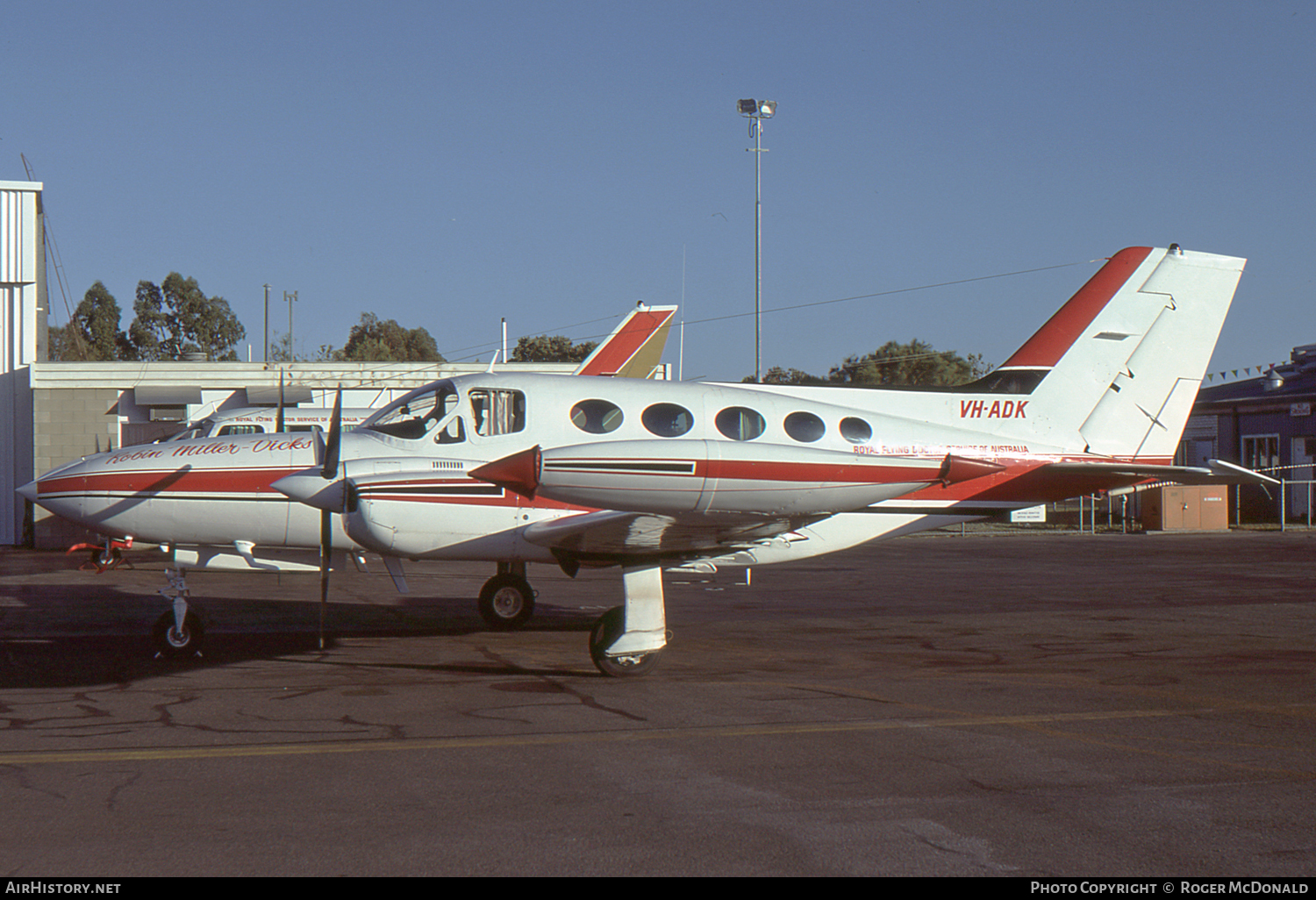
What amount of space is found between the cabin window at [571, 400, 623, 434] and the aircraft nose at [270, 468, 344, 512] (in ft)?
7.84

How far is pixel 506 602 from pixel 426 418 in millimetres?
3343

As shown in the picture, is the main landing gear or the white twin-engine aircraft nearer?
the white twin-engine aircraft

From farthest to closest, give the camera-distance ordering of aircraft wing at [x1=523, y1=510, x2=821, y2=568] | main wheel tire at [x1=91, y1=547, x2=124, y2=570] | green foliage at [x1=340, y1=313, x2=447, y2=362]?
green foliage at [x1=340, y1=313, x2=447, y2=362] < main wheel tire at [x1=91, y1=547, x2=124, y2=570] < aircraft wing at [x1=523, y1=510, x2=821, y2=568]

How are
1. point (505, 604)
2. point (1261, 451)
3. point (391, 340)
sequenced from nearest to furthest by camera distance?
point (505, 604)
point (1261, 451)
point (391, 340)

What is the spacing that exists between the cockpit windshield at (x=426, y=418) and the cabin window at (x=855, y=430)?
13.0 feet

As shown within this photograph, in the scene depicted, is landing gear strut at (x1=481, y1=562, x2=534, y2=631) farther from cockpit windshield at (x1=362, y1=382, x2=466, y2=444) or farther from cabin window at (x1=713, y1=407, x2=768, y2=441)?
cabin window at (x1=713, y1=407, x2=768, y2=441)

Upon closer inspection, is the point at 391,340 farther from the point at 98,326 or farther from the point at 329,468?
the point at 329,468

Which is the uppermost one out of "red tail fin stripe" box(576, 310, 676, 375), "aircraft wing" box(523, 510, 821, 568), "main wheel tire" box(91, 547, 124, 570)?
"red tail fin stripe" box(576, 310, 676, 375)

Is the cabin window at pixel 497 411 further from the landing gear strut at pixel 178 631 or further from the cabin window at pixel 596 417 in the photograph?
the landing gear strut at pixel 178 631

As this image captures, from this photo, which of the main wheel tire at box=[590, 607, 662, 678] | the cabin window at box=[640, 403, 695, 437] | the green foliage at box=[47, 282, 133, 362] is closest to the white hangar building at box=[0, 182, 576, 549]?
the cabin window at box=[640, 403, 695, 437]

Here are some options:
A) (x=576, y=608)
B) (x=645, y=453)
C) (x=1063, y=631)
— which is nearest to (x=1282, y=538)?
(x=1063, y=631)

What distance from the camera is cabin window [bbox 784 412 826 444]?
1121cm

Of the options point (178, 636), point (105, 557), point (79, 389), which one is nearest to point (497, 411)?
point (178, 636)

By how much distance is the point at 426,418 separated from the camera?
11023 mm
